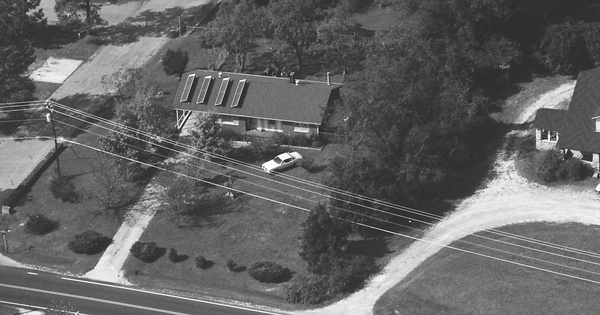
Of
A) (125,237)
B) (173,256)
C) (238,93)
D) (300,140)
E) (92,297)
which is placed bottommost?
(92,297)

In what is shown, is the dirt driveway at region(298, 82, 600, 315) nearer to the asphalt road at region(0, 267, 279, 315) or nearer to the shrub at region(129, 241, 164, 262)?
the asphalt road at region(0, 267, 279, 315)

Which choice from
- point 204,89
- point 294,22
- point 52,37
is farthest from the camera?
point 52,37

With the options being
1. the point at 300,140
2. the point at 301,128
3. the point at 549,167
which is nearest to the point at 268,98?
the point at 301,128

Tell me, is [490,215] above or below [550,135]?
below

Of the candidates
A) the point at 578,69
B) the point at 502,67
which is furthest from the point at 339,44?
the point at 578,69

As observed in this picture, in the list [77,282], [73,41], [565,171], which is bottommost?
[77,282]

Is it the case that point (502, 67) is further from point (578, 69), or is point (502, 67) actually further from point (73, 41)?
point (73, 41)

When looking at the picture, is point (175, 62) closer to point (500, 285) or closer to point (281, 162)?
point (281, 162)
